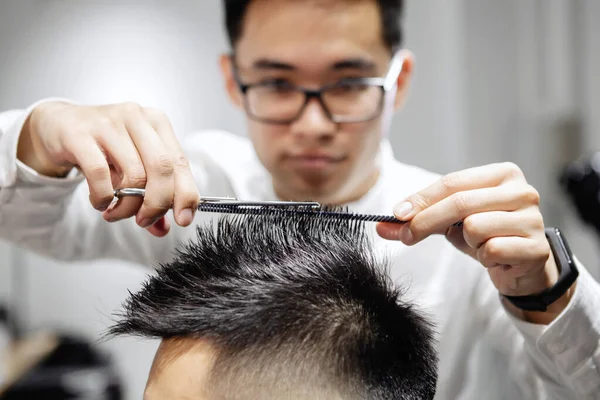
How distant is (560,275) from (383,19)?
44 centimetres

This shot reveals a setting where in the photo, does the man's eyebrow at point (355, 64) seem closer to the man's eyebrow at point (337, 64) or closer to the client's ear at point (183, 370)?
the man's eyebrow at point (337, 64)

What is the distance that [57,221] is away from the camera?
78 centimetres

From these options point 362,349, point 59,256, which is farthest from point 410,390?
point 59,256

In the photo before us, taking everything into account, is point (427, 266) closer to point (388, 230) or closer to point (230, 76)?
point (388, 230)

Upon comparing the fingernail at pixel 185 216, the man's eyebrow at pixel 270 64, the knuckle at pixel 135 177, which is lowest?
the fingernail at pixel 185 216

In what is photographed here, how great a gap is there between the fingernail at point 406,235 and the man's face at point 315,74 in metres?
0.19

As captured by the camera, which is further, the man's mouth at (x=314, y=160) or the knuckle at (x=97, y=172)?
the man's mouth at (x=314, y=160)

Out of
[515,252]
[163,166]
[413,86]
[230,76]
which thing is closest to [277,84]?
[230,76]

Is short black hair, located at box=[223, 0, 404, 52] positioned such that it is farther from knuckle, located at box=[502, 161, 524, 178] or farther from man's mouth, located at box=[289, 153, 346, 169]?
knuckle, located at box=[502, 161, 524, 178]

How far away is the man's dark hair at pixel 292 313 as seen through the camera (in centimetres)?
49

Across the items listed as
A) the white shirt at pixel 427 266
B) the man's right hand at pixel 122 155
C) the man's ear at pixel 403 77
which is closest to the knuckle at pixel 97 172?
the man's right hand at pixel 122 155

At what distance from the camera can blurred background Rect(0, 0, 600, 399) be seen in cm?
98

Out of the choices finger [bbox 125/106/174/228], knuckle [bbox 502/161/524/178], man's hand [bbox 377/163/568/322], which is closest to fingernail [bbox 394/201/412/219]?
man's hand [bbox 377/163/568/322]

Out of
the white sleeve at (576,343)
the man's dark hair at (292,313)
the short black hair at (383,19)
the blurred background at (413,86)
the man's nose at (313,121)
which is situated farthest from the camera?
the blurred background at (413,86)
